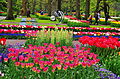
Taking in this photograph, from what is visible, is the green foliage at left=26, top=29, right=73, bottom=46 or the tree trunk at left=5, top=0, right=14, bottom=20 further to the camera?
the tree trunk at left=5, top=0, right=14, bottom=20

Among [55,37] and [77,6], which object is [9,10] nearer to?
[77,6]

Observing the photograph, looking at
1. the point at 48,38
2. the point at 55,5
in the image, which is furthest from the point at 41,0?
the point at 48,38

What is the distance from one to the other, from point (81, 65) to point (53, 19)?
91.2 feet

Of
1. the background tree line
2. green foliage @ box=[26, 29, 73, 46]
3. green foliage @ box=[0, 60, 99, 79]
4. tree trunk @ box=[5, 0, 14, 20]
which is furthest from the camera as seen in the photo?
the background tree line

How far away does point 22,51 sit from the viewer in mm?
6309

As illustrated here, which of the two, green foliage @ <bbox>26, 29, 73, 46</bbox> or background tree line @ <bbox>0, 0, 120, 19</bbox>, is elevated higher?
background tree line @ <bbox>0, 0, 120, 19</bbox>

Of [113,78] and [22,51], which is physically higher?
[22,51]

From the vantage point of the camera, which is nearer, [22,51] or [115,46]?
[22,51]

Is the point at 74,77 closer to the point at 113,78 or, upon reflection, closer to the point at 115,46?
the point at 113,78

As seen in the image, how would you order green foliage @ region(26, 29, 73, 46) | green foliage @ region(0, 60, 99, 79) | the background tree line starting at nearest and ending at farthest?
green foliage @ region(0, 60, 99, 79), green foliage @ region(26, 29, 73, 46), the background tree line

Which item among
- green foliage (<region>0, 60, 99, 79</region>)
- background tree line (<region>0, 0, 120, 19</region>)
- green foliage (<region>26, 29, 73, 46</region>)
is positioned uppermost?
background tree line (<region>0, 0, 120, 19</region>)

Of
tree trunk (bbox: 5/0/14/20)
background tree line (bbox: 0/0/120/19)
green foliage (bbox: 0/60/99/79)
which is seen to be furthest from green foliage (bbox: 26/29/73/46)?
background tree line (bbox: 0/0/120/19)

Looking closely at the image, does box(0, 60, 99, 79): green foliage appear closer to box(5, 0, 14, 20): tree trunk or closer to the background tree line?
box(5, 0, 14, 20): tree trunk

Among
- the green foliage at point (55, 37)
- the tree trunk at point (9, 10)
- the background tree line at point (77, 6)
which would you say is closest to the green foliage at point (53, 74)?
the green foliage at point (55, 37)
